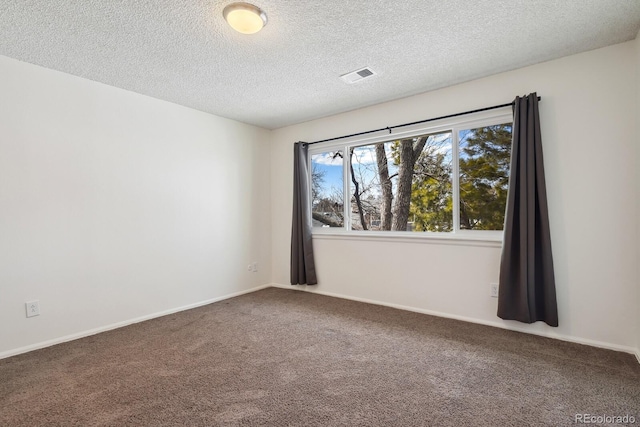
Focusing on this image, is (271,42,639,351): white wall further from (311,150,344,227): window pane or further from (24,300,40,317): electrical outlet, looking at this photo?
(24,300,40,317): electrical outlet

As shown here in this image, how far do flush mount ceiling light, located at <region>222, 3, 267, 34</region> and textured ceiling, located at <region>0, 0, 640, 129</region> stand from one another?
0.14ft

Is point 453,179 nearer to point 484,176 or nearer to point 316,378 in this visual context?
point 484,176

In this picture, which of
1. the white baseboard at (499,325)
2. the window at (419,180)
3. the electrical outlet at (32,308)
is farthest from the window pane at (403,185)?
the electrical outlet at (32,308)

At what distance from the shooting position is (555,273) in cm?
256

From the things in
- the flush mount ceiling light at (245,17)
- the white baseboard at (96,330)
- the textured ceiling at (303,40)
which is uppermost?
the textured ceiling at (303,40)

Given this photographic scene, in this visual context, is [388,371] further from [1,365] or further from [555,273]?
[1,365]

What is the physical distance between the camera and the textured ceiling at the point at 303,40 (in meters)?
1.91

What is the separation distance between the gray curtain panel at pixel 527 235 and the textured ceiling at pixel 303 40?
0.59 metres

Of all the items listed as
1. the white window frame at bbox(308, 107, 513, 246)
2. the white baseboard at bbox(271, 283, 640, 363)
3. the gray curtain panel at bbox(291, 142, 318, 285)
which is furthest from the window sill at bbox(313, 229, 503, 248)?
the white baseboard at bbox(271, 283, 640, 363)

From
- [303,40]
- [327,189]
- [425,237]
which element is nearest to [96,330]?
[327,189]

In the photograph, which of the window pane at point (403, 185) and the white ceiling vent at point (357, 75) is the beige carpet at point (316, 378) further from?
the white ceiling vent at point (357, 75)

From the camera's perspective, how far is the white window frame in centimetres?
290

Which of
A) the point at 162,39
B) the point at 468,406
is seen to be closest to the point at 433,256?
the point at 468,406

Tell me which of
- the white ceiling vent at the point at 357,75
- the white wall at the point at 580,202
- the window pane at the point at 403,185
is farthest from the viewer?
the window pane at the point at 403,185
